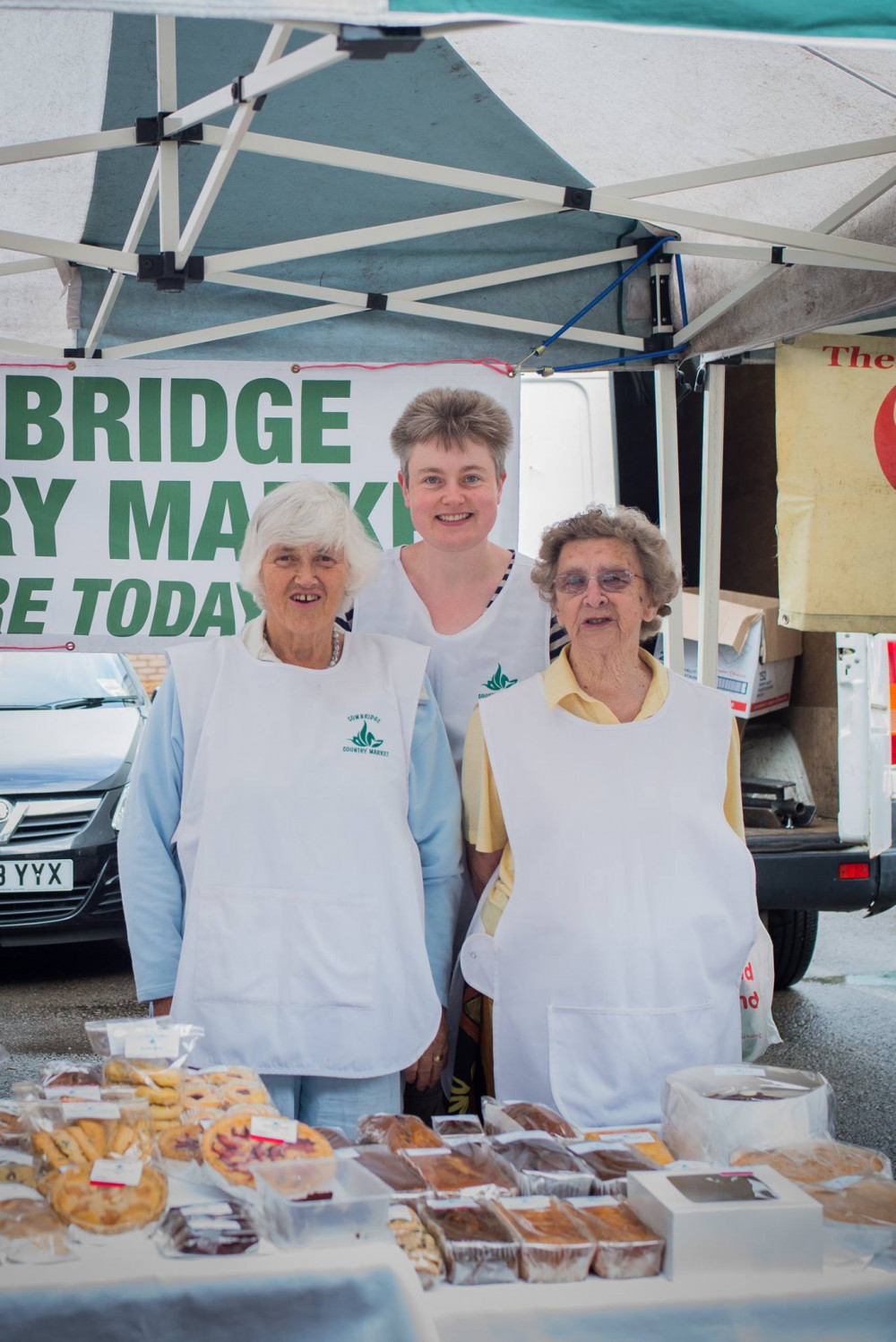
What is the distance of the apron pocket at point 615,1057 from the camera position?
7.54ft

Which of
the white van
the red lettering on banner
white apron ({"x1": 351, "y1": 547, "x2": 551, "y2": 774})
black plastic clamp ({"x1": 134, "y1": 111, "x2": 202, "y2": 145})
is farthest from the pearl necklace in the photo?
the white van

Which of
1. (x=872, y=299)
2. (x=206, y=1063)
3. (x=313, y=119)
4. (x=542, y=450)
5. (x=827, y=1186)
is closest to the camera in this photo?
(x=827, y=1186)

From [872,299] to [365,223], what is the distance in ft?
5.44

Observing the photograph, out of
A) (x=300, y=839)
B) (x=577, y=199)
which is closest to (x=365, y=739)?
(x=300, y=839)

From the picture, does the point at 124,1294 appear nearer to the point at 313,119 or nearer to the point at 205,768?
the point at 205,768

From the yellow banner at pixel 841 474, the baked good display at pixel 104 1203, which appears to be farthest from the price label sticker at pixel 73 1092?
the yellow banner at pixel 841 474

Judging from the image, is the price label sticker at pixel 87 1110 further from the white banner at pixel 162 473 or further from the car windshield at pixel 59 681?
the car windshield at pixel 59 681

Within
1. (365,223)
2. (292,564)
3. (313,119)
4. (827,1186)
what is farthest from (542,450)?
(827,1186)

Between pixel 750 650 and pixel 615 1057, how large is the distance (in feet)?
10.6

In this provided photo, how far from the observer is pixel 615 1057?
2297 millimetres

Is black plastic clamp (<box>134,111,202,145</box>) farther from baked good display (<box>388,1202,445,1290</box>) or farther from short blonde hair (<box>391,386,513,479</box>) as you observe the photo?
baked good display (<box>388,1202,445,1290</box>)

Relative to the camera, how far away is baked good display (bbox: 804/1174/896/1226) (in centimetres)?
153

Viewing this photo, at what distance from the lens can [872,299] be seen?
3.41 meters

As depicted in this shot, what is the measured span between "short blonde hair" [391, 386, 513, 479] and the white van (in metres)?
2.54
